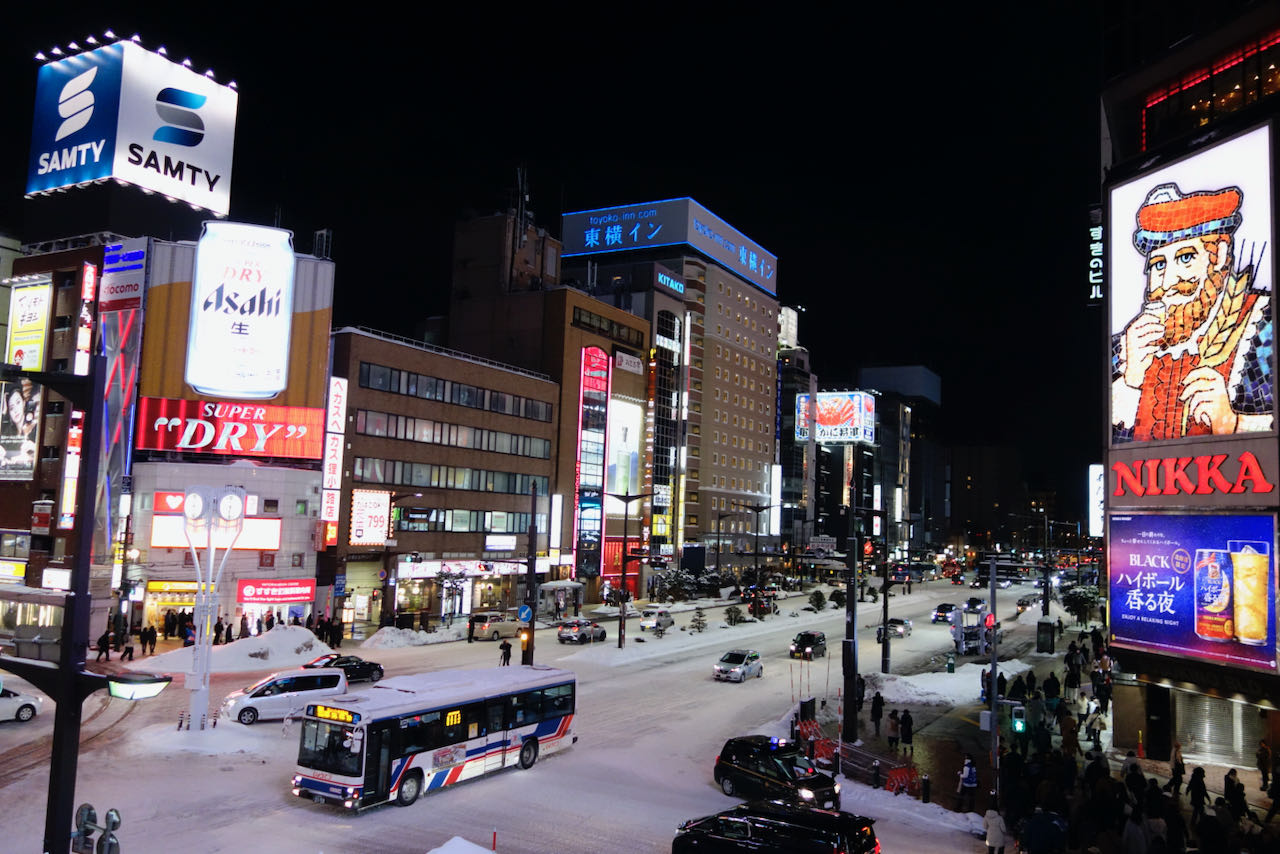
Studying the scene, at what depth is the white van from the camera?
27.6m

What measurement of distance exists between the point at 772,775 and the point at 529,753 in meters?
6.50

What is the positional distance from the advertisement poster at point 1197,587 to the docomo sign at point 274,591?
40667 mm

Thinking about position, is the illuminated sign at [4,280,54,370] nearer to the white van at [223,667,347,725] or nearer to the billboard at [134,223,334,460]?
the billboard at [134,223,334,460]

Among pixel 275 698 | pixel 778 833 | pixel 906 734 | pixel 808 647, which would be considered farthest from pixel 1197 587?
pixel 275 698

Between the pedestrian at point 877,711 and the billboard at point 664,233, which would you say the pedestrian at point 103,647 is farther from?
the billboard at point 664,233

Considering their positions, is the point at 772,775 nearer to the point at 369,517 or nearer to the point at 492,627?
the point at 492,627

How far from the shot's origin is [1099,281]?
3212 centimetres

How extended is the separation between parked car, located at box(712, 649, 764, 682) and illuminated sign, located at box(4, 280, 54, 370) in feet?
131

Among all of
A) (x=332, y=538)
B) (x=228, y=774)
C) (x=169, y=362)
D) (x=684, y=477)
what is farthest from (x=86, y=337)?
(x=684, y=477)

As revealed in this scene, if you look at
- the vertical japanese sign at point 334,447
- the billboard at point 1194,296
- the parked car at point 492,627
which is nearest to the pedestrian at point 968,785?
the billboard at point 1194,296

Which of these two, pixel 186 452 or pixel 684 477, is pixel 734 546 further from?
pixel 186 452

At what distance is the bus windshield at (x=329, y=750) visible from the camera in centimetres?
1936

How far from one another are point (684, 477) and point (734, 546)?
16.5 metres

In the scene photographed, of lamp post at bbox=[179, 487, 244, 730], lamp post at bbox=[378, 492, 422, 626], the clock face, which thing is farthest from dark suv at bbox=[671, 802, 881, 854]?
lamp post at bbox=[378, 492, 422, 626]
